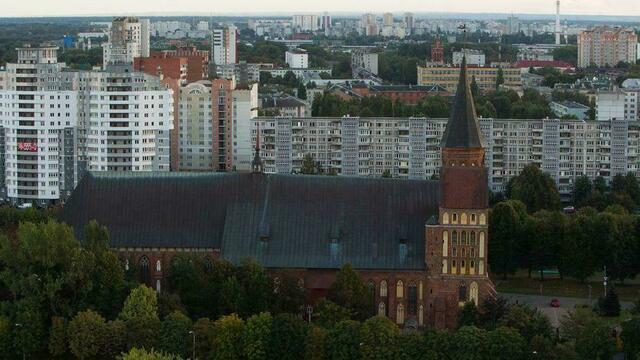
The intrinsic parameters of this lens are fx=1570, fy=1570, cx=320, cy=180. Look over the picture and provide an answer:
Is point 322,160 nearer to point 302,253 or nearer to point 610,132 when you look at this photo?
point 610,132

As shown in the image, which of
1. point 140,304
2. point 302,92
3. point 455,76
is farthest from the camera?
point 455,76

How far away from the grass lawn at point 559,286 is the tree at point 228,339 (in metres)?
17.8

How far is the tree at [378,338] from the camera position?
5166cm

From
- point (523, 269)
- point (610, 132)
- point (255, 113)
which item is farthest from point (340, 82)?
point (523, 269)

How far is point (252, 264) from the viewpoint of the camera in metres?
57.7

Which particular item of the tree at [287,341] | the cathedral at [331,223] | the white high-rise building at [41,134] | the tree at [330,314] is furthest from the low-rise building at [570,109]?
the tree at [287,341]

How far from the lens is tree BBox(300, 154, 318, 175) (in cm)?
10225

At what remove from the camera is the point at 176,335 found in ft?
174

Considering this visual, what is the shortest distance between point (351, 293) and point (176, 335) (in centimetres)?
701

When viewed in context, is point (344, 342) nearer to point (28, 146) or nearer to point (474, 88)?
point (28, 146)

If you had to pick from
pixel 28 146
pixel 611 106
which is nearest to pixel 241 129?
pixel 28 146

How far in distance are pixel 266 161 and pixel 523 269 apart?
125 ft

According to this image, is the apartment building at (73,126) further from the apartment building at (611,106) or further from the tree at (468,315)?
the tree at (468,315)

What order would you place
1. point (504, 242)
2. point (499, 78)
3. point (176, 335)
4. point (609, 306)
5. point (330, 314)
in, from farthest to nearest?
point (499, 78), point (504, 242), point (609, 306), point (330, 314), point (176, 335)
